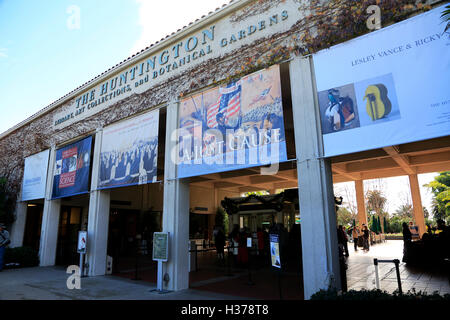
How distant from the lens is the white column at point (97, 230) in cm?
1099

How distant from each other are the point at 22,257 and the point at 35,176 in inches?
166

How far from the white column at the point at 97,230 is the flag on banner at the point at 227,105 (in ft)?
19.4

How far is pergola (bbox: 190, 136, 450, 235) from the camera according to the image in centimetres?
938

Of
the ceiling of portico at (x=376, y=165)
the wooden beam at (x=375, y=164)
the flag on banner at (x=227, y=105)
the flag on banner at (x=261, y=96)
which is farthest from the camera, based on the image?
the wooden beam at (x=375, y=164)

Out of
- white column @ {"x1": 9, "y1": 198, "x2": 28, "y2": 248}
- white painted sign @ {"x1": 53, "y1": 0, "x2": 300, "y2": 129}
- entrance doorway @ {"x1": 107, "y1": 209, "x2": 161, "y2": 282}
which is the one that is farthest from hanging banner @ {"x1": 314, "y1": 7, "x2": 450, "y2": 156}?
white column @ {"x1": 9, "y1": 198, "x2": 28, "y2": 248}

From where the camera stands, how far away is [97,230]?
36.7 ft

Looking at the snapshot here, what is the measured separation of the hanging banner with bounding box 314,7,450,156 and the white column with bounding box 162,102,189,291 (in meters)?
4.68

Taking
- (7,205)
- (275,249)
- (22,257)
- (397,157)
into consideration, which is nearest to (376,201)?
(397,157)

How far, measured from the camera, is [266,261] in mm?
13773

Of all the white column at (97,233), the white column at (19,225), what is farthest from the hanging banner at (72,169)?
the white column at (19,225)

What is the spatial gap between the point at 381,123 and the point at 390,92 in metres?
0.65

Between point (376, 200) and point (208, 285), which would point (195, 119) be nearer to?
point (208, 285)

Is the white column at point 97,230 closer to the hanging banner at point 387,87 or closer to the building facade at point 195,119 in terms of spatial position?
the building facade at point 195,119
